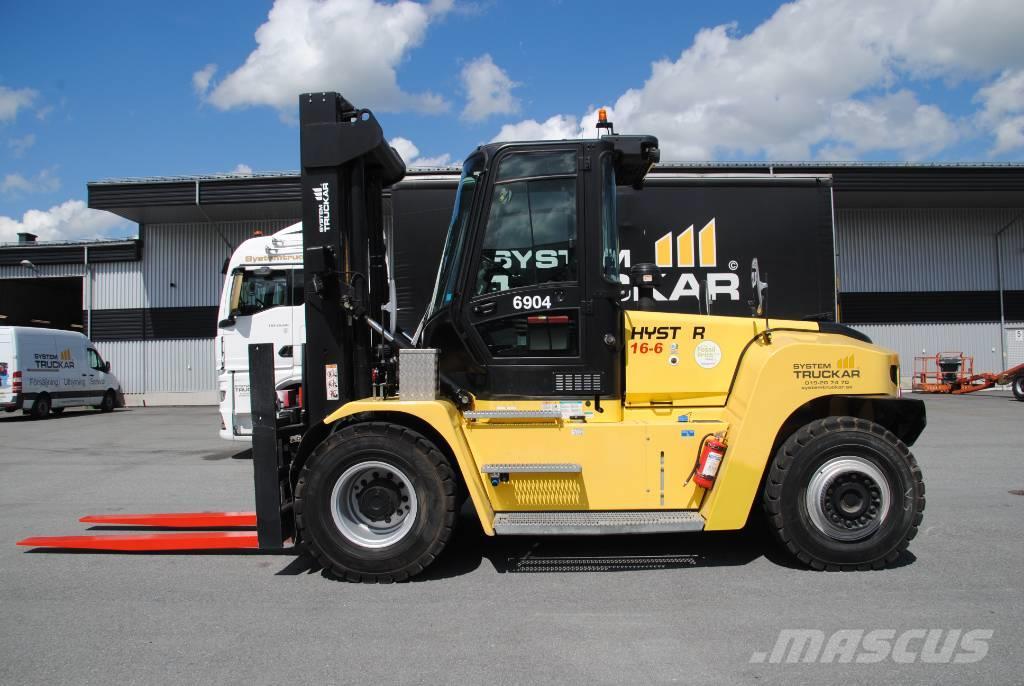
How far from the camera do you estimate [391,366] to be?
18.5 feet

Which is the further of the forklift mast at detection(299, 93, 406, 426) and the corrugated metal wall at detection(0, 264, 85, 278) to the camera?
the corrugated metal wall at detection(0, 264, 85, 278)

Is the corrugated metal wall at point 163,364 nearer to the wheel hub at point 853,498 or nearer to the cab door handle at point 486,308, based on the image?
the cab door handle at point 486,308

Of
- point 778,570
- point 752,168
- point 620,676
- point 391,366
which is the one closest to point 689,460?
point 778,570

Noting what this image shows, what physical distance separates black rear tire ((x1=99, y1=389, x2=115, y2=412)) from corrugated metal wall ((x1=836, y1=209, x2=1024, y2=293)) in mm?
26299

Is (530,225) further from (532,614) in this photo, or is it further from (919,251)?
(919,251)

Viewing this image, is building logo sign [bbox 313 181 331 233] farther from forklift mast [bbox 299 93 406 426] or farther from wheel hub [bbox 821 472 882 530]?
wheel hub [bbox 821 472 882 530]

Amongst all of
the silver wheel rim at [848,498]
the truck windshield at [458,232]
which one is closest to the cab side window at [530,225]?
the truck windshield at [458,232]

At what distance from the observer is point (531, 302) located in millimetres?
5012

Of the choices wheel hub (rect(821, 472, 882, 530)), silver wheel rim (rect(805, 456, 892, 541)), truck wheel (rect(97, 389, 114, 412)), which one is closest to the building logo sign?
silver wheel rim (rect(805, 456, 892, 541))

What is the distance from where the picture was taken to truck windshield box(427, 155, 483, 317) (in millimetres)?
5164

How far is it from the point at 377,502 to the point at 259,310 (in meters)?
7.51

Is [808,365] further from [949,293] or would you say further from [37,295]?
[37,295]

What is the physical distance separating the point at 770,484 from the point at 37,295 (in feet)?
120

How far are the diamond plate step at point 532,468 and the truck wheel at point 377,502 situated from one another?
29 cm
